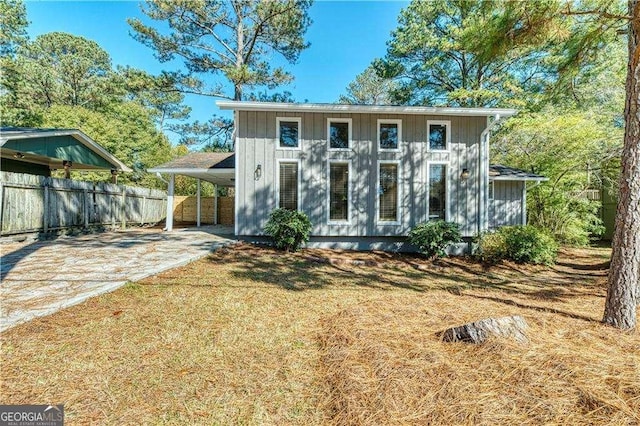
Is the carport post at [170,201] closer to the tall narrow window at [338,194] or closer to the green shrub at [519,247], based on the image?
the tall narrow window at [338,194]

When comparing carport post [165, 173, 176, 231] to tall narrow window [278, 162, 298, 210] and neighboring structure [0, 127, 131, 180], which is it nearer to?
neighboring structure [0, 127, 131, 180]

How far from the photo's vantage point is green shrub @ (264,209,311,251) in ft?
24.3

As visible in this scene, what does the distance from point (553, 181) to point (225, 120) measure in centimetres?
1527

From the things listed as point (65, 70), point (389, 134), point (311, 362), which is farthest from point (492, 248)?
point (65, 70)

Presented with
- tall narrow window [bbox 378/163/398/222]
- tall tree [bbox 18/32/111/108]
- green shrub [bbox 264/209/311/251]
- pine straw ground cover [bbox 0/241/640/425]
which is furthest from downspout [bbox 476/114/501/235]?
tall tree [bbox 18/32/111/108]

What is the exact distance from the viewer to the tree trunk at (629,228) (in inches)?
118

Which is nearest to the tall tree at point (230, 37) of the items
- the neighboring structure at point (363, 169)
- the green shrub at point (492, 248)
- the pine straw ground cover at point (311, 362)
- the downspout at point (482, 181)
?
the neighboring structure at point (363, 169)

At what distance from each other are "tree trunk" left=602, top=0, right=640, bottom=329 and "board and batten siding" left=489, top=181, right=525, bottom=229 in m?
7.66

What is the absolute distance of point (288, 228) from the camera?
291 inches

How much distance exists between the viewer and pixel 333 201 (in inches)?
322

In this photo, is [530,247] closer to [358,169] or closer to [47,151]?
[358,169]

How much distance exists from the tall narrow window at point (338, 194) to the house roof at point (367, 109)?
1.49 meters

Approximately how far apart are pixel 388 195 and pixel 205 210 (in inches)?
394

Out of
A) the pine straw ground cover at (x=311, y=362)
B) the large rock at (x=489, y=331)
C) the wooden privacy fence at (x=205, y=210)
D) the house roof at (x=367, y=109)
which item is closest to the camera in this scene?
the pine straw ground cover at (x=311, y=362)
